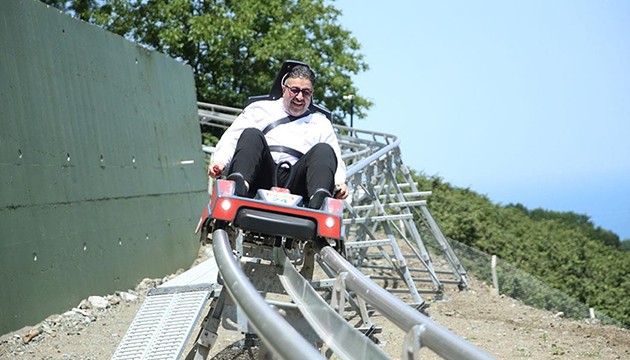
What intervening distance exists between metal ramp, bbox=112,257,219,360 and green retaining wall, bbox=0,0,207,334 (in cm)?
207

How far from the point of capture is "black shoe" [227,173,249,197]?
A: 6.74 meters

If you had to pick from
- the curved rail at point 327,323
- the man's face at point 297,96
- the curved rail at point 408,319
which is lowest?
the curved rail at point 327,323

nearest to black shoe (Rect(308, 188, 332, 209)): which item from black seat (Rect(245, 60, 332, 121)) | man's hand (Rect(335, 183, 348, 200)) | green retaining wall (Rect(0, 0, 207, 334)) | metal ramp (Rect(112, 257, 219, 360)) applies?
man's hand (Rect(335, 183, 348, 200))

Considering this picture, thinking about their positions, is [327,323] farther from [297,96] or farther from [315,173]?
[297,96]

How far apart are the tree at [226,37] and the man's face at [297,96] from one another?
109 feet

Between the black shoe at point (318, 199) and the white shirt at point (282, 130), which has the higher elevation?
the white shirt at point (282, 130)

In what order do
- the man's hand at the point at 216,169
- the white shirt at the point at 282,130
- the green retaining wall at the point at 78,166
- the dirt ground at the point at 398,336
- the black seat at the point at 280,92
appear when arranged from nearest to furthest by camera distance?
the man's hand at the point at 216,169
the white shirt at the point at 282,130
the black seat at the point at 280,92
the dirt ground at the point at 398,336
the green retaining wall at the point at 78,166

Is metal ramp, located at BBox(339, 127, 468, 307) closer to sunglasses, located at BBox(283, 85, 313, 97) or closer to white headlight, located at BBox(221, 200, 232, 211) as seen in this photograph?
sunglasses, located at BBox(283, 85, 313, 97)

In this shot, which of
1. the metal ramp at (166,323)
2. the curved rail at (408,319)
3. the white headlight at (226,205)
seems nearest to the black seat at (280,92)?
the metal ramp at (166,323)

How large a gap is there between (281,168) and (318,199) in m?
0.65

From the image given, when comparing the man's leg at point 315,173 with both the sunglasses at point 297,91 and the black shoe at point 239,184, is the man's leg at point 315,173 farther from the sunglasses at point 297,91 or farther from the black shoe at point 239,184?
the sunglasses at point 297,91

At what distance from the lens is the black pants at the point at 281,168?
6906mm

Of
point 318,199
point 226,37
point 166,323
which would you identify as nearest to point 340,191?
point 318,199

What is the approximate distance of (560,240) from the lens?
43.4 m
